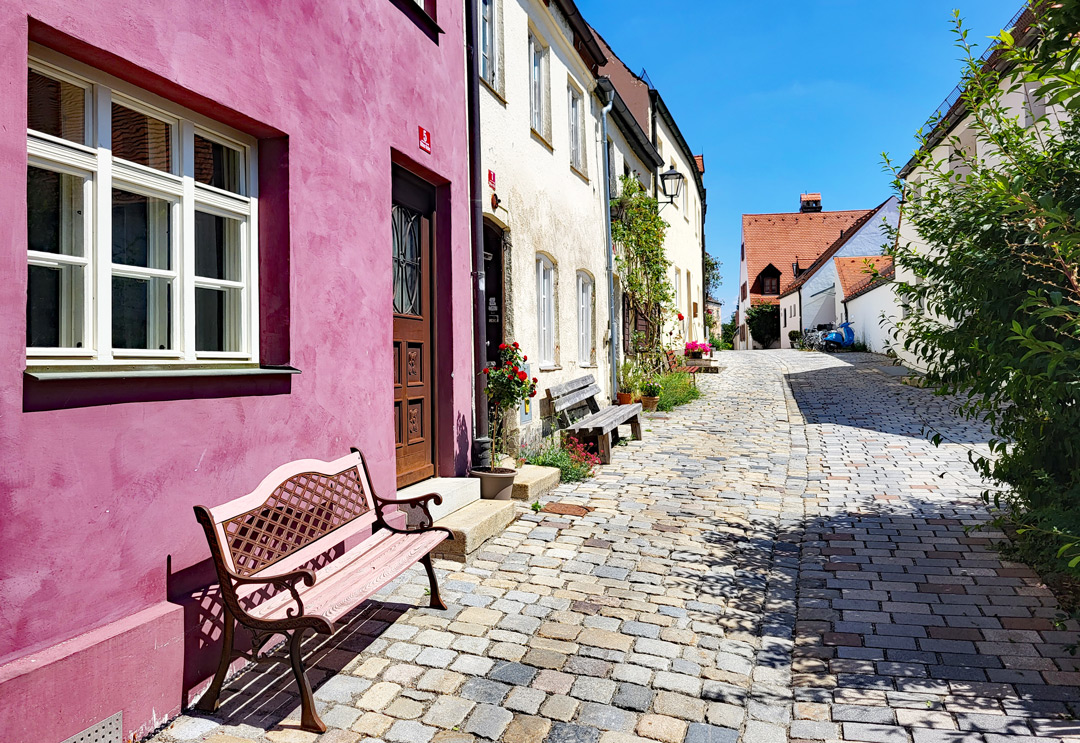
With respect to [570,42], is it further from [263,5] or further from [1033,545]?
[1033,545]

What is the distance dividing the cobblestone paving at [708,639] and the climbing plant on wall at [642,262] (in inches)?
300

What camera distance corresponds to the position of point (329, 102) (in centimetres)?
434

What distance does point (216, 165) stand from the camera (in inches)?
145

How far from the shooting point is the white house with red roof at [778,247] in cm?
4894

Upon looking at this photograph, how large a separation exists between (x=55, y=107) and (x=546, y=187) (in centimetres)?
680

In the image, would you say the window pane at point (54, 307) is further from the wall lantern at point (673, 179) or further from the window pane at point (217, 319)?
the wall lantern at point (673, 179)

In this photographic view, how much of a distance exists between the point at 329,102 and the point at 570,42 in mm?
6976

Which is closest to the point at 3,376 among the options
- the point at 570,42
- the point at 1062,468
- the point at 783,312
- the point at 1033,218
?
the point at 1033,218

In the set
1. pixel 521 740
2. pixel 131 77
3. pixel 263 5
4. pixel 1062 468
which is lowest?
pixel 521 740

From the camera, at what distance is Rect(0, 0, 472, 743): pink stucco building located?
2.52 m

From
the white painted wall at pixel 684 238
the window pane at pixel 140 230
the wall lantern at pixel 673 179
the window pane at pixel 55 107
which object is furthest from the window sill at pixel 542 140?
the white painted wall at pixel 684 238

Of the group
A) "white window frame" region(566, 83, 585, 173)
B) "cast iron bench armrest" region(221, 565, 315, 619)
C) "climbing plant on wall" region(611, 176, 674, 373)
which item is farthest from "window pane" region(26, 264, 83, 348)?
"climbing plant on wall" region(611, 176, 674, 373)

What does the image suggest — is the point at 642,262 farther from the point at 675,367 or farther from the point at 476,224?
the point at 476,224

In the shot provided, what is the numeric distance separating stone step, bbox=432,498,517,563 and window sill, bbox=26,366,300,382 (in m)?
1.88
